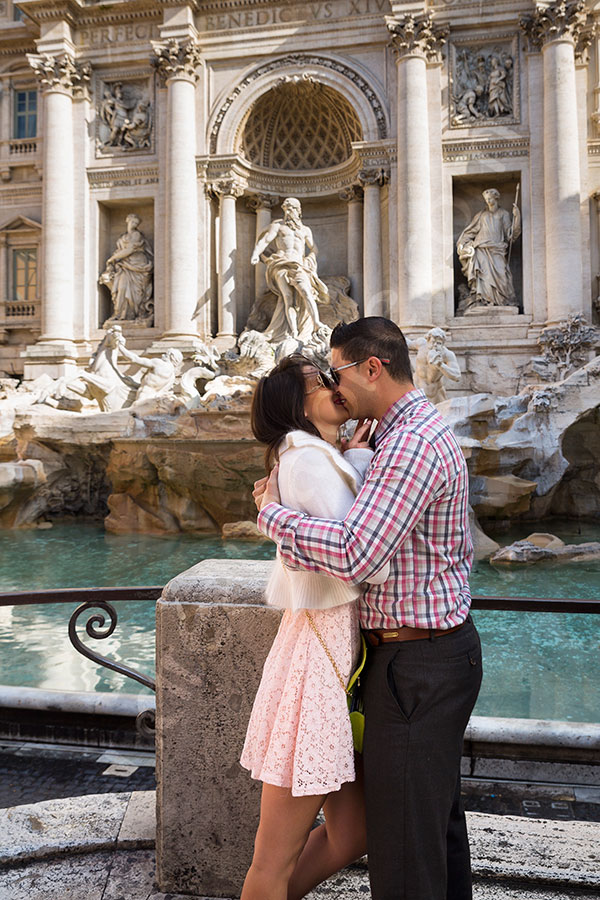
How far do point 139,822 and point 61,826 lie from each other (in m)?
0.27

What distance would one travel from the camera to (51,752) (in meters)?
3.34

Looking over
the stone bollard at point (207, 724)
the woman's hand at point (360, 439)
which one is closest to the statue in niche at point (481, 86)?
the woman's hand at point (360, 439)

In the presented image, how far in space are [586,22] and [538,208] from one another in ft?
13.7

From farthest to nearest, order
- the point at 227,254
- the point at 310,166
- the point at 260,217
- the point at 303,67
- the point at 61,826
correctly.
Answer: the point at 310,166 → the point at 260,217 → the point at 227,254 → the point at 303,67 → the point at 61,826

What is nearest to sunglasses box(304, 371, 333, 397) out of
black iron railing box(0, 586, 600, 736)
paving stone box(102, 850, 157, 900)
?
black iron railing box(0, 586, 600, 736)

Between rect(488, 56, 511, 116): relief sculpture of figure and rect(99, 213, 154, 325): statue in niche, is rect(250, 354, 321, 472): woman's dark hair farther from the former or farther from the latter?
rect(488, 56, 511, 116): relief sculpture of figure

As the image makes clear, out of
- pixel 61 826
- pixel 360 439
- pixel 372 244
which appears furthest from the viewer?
pixel 372 244

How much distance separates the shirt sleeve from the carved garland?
54.4 feet

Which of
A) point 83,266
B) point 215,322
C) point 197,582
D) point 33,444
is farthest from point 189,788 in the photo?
point 83,266

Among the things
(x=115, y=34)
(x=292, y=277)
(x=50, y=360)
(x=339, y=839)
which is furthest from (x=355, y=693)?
(x=115, y=34)

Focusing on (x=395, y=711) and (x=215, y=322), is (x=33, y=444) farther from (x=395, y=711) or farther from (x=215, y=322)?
(x=395, y=711)

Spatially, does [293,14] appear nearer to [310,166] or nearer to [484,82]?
[310,166]

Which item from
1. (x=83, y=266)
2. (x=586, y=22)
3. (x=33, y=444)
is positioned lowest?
(x=33, y=444)

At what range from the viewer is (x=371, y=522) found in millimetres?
1484
